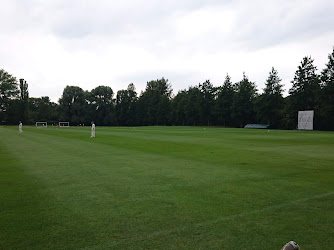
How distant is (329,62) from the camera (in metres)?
63.2

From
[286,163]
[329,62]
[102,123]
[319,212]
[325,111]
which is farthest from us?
[102,123]

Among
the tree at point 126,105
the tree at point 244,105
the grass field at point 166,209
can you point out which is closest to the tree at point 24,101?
the tree at point 126,105

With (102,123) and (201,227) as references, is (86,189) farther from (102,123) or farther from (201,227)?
(102,123)

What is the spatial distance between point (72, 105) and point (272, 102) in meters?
80.8

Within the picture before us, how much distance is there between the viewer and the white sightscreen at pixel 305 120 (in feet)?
195

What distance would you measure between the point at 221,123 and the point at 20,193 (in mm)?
89721

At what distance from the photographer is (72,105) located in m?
114

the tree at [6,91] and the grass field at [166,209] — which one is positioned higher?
the tree at [6,91]

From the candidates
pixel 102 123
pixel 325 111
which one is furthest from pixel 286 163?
pixel 102 123

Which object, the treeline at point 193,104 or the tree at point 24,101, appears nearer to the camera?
the treeline at point 193,104

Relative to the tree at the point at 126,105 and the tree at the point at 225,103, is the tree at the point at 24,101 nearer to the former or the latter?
the tree at the point at 126,105

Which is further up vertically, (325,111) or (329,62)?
(329,62)

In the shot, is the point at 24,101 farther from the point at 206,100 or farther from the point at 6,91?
the point at 206,100

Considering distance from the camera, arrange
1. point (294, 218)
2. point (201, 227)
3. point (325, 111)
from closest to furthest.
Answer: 1. point (201, 227)
2. point (294, 218)
3. point (325, 111)
